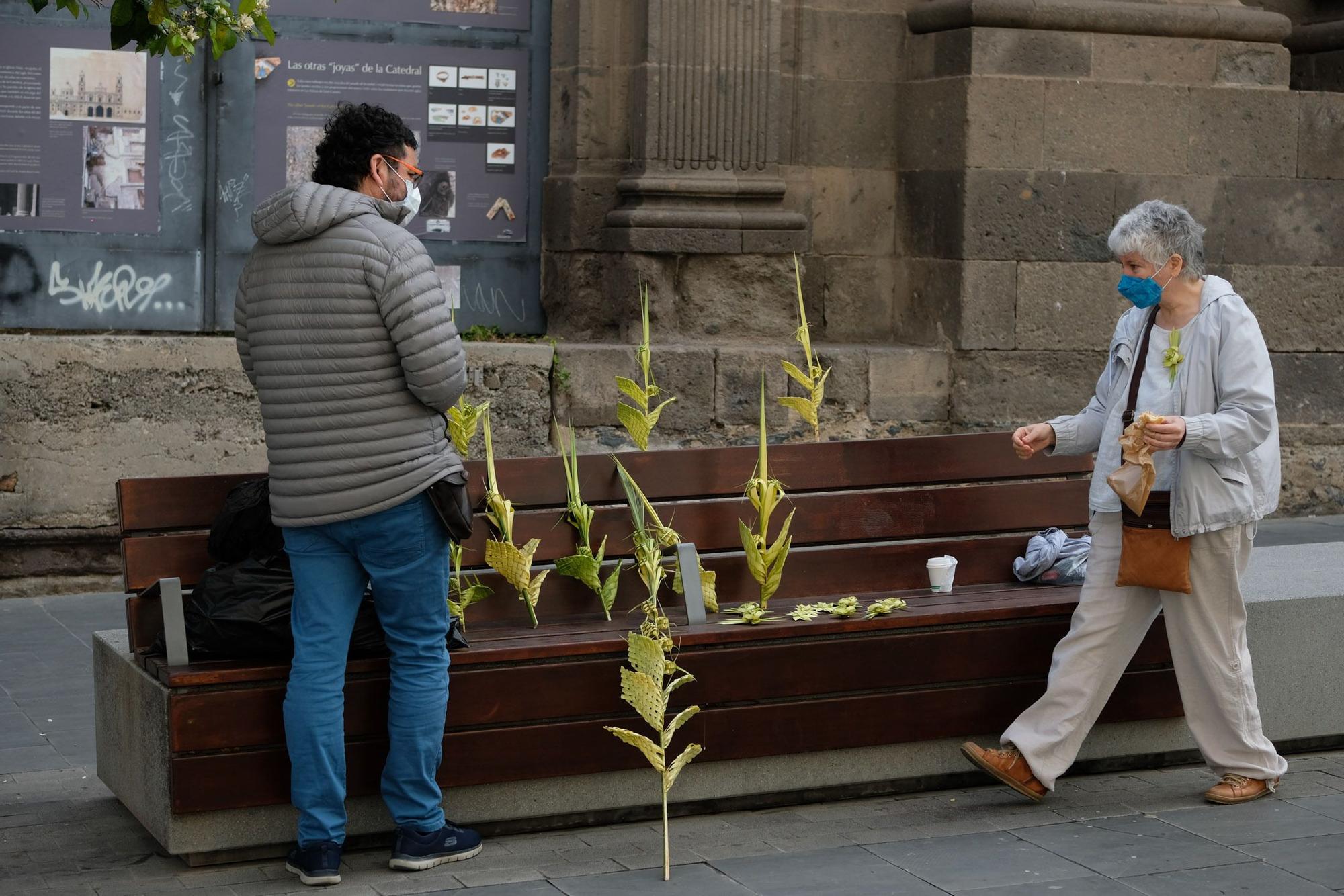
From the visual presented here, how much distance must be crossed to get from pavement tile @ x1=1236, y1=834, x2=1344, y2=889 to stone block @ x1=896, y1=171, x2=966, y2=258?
486 centimetres

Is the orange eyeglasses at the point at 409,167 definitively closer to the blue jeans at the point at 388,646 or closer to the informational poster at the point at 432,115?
the blue jeans at the point at 388,646

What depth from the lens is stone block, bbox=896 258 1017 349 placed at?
9.05m

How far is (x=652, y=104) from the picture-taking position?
8812 mm

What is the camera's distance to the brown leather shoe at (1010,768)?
16.1 ft

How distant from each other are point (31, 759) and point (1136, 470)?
3.35 m

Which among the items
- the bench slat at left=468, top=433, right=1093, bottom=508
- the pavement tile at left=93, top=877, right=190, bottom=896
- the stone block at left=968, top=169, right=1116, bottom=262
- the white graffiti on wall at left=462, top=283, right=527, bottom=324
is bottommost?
the pavement tile at left=93, top=877, right=190, bottom=896

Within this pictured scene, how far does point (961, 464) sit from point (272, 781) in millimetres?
2374

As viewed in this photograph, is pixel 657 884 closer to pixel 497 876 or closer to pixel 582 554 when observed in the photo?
pixel 497 876

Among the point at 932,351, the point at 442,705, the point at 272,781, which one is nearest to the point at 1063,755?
the point at 442,705

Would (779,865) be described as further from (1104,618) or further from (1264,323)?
(1264,323)

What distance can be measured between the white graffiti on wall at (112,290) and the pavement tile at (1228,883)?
596cm

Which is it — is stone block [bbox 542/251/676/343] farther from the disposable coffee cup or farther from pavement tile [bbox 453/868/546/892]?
pavement tile [bbox 453/868/546/892]

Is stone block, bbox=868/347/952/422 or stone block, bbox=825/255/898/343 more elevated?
stone block, bbox=825/255/898/343

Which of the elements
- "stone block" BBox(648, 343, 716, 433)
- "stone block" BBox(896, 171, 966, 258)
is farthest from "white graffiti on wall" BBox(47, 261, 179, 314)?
"stone block" BBox(896, 171, 966, 258)
